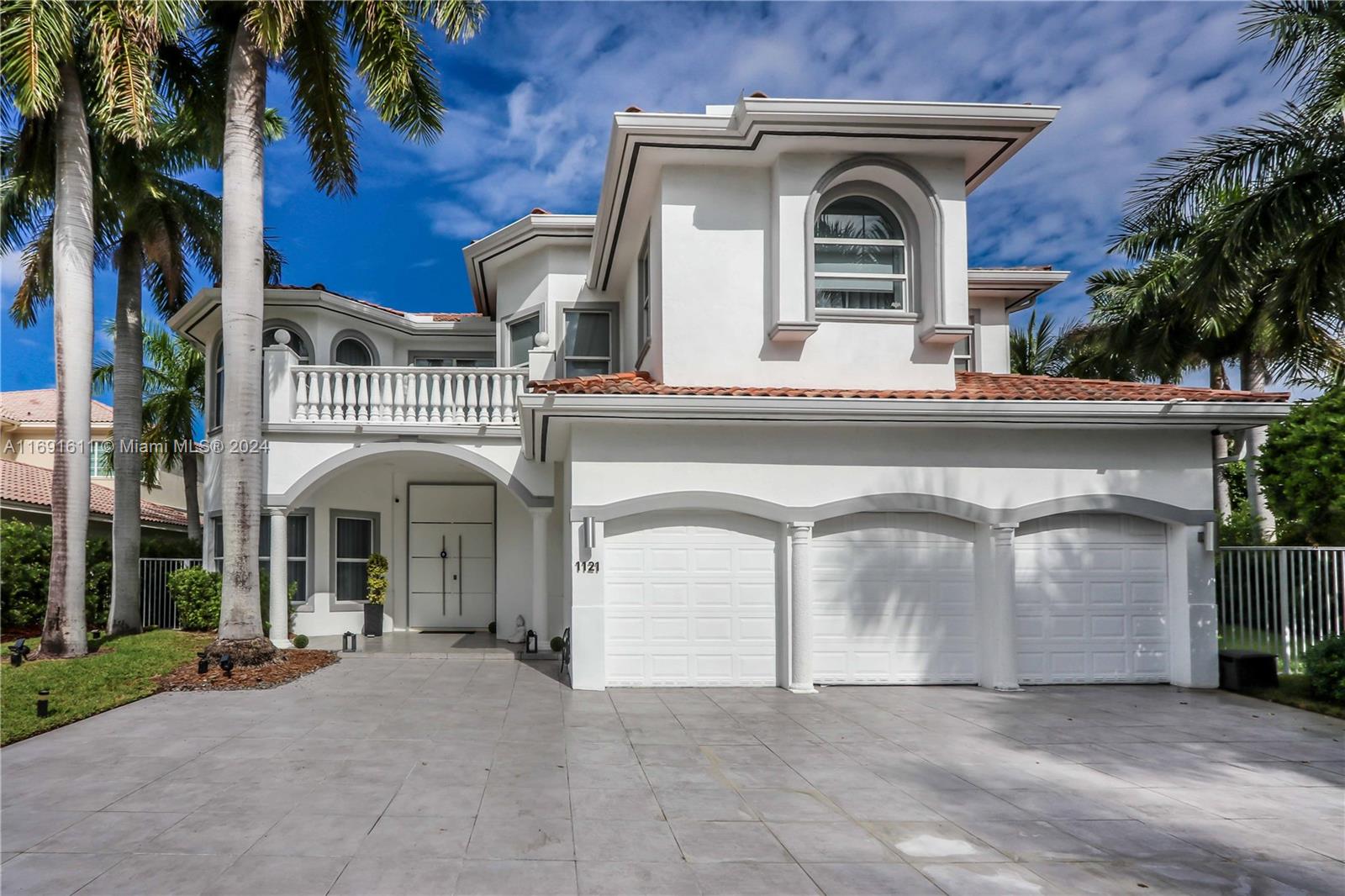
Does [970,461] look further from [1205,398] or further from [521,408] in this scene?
[521,408]

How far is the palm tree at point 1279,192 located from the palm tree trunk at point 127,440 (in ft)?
55.9

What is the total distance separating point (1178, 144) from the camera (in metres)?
11.6

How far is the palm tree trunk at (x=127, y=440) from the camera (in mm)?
14383

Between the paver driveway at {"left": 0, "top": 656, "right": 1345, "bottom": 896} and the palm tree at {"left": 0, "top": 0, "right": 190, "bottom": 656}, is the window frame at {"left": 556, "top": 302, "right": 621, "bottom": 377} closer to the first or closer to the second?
the palm tree at {"left": 0, "top": 0, "right": 190, "bottom": 656}

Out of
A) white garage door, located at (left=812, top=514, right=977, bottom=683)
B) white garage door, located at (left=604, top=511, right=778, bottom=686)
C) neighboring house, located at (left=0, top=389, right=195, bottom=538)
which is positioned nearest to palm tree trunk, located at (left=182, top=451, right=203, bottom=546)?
neighboring house, located at (left=0, top=389, right=195, bottom=538)

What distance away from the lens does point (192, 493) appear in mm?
22562

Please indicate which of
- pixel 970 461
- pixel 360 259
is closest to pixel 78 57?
pixel 970 461

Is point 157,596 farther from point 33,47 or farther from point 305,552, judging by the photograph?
point 33,47

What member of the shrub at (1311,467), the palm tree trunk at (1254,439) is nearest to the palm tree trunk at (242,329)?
Result: the shrub at (1311,467)

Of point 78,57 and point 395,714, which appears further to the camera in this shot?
point 78,57

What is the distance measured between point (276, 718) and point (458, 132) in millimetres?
9777

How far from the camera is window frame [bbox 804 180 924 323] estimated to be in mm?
11570

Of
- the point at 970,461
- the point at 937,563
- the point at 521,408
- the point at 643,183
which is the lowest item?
the point at 937,563

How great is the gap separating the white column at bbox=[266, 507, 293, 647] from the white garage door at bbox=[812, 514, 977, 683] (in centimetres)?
864
